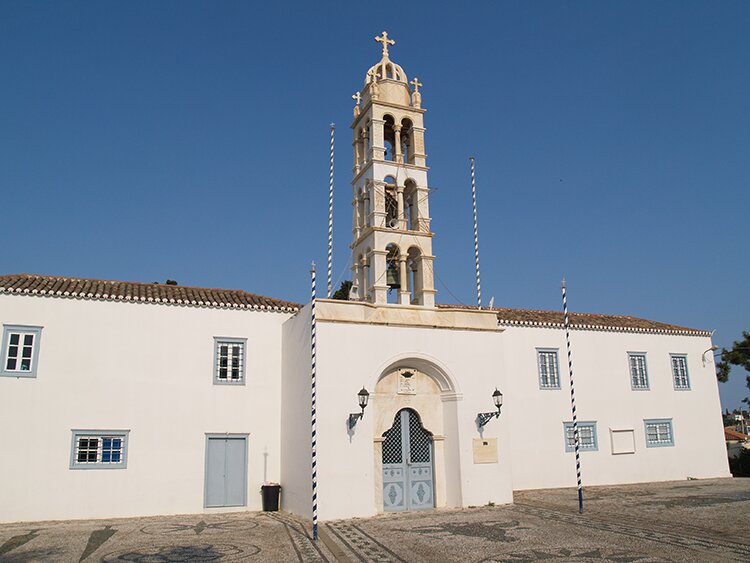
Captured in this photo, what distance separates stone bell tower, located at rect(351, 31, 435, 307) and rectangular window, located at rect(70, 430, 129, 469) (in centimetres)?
687

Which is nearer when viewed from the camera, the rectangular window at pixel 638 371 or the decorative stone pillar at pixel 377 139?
the decorative stone pillar at pixel 377 139

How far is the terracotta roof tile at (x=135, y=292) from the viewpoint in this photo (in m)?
15.5

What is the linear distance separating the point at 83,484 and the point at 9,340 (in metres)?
3.85

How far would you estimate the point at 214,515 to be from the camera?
15.4 meters

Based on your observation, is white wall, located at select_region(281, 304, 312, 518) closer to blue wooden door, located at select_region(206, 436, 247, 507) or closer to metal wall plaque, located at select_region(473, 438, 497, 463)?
blue wooden door, located at select_region(206, 436, 247, 507)

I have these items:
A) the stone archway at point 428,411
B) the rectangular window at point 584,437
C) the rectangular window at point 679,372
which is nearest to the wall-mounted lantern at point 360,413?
the stone archway at point 428,411

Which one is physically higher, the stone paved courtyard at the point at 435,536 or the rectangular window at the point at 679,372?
the rectangular window at the point at 679,372

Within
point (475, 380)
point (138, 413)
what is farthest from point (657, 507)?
point (138, 413)

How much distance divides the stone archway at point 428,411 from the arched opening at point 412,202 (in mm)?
3845

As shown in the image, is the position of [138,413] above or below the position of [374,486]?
above

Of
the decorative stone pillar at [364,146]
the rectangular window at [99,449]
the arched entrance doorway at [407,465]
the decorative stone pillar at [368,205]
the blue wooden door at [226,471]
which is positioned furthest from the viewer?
the decorative stone pillar at [364,146]

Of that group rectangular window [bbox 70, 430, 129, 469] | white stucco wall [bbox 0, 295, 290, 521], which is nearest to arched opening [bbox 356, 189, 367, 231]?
white stucco wall [bbox 0, 295, 290, 521]

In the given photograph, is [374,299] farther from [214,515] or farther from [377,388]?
[214,515]

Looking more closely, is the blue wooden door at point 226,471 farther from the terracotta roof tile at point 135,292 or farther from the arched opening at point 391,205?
the arched opening at point 391,205
